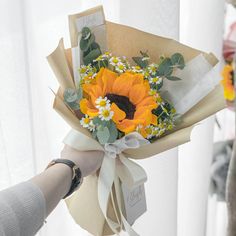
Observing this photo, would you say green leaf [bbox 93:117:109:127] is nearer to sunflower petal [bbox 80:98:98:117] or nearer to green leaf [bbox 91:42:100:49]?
sunflower petal [bbox 80:98:98:117]

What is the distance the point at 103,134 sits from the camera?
614mm

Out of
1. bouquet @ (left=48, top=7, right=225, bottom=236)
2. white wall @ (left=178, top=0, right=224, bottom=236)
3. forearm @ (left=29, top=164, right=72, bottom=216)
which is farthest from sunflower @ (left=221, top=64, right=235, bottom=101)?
forearm @ (left=29, top=164, right=72, bottom=216)

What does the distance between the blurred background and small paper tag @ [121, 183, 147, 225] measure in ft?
0.53

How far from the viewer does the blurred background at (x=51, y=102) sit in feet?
2.38

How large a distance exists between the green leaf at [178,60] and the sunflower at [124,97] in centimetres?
7

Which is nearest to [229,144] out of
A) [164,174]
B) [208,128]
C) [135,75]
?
[208,128]

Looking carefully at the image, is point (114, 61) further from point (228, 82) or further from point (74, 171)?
point (228, 82)

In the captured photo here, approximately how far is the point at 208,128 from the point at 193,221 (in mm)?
254

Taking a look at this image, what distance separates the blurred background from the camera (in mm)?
725

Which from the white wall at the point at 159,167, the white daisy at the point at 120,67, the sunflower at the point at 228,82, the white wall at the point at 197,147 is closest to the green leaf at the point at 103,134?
the white daisy at the point at 120,67

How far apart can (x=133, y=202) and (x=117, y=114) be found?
0.69 feet

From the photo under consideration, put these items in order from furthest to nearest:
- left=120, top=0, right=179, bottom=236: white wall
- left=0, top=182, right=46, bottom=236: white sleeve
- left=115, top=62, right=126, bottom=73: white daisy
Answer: left=120, top=0, right=179, bottom=236: white wall, left=115, top=62, right=126, bottom=73: white daisy, left=0, top=182, right=46, bottom=236: white sleeve

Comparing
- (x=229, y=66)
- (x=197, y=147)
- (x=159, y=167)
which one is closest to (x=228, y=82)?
(x=229, y=66)

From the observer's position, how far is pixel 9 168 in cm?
76
